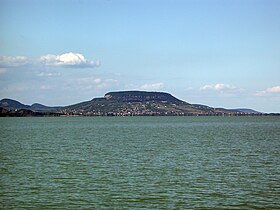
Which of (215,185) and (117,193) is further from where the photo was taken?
(215,185)

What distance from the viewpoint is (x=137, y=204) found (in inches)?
954

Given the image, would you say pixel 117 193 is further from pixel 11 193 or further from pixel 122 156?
pixel 122 156

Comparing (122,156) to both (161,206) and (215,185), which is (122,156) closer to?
(215,185)

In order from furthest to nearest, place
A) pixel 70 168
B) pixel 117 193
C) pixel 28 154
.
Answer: pixel 28 154 < pixel 70 168 < pixel 117 193

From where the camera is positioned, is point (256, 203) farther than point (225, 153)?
No

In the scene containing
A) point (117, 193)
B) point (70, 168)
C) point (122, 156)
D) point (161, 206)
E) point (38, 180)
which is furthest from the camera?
point (122, 156)

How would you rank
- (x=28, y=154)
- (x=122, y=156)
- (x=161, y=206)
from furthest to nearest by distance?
1. (x=28, y=154)
2. (x=122, y=156)
3. (x=161, y=206)

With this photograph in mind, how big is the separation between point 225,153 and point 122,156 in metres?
12.6

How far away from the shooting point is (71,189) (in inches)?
1099

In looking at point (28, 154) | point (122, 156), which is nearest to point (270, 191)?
point (122, 156)

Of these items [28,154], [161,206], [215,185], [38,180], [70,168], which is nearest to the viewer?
[161,206]

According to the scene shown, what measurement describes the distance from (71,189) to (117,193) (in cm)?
324

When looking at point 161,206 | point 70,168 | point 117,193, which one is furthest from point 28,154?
point 161,206

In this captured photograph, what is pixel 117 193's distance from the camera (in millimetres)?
26766
